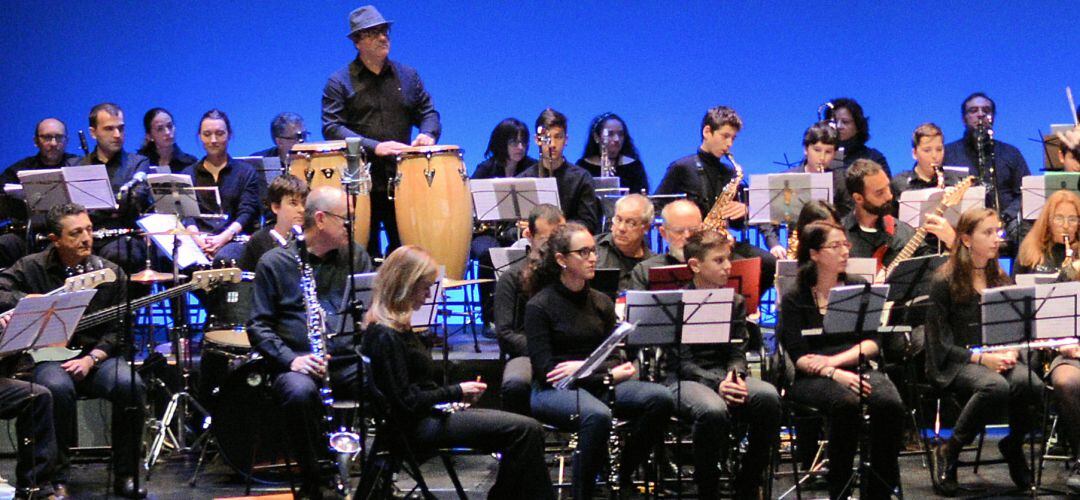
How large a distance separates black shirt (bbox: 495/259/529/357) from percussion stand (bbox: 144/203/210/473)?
5.73ft

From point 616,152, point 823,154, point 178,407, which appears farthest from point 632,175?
point 178,407

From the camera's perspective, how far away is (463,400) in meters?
5.58

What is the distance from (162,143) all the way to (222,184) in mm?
642

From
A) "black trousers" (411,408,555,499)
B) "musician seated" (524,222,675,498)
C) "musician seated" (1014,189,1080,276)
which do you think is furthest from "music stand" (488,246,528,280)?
"musician seated" (1014,189,1080,276)

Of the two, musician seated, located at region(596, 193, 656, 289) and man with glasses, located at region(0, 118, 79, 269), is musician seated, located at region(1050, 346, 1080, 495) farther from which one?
man with glasses, located at region(0, 118, 79, 269)

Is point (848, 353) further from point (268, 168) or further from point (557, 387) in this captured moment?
point (268, 168)

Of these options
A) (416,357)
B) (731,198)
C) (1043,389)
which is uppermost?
(731,198)

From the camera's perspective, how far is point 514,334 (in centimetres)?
656

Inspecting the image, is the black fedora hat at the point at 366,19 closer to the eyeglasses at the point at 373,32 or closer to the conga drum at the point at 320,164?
the eyeglasses at the point at 373,32

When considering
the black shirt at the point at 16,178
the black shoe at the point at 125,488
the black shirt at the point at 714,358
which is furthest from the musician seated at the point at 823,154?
the black shirt at the point at 16,178

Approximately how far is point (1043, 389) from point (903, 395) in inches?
27.7

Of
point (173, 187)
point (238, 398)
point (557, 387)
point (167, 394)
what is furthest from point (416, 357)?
point (173, 187)

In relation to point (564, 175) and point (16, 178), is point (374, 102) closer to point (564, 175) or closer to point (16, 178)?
point (564, 175)

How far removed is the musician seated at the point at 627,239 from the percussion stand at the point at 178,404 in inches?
87.0
